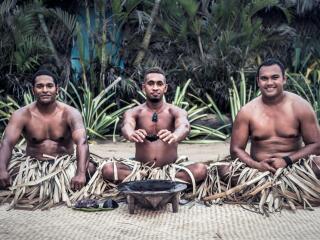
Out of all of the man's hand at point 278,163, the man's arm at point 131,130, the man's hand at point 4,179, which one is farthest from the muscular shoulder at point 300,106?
the man's hand at point 4,179

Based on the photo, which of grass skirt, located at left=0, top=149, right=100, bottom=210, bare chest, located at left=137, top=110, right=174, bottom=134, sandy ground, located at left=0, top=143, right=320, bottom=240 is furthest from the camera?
bare chest, located at left=137, top=110, right=174, bottom=134

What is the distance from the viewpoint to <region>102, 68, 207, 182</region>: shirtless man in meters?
3.80

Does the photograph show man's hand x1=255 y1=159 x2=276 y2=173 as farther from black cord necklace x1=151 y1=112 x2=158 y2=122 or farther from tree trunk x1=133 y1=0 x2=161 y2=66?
tree trunk x1=133 y1=0 x2=161 y2=66

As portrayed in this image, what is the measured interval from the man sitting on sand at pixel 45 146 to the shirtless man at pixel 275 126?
3.85 feet

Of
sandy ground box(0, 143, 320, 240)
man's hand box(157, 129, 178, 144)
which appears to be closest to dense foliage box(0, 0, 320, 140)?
man's hand box(157, 129, 178, 144)

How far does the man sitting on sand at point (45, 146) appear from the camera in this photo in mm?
3703

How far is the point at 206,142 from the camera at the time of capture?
6.61 metres

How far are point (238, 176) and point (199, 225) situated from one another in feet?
2.74

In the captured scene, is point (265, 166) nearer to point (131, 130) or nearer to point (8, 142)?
point (131, 130)

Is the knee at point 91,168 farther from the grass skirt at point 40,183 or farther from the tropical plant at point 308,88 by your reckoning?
the tropical plant at point 308,88

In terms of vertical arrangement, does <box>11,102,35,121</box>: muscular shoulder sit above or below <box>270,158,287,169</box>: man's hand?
above

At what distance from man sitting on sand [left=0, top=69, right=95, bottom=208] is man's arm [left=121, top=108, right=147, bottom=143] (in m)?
0.31

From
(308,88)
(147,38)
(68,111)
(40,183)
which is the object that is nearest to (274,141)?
(68,111)

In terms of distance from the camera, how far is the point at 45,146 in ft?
13.4
